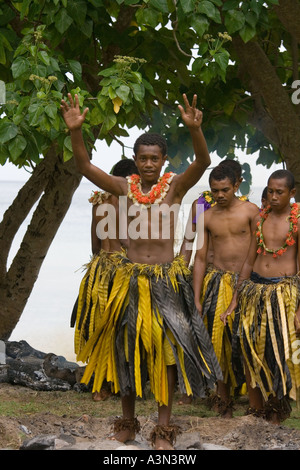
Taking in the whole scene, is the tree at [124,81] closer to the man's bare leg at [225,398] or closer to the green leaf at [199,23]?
the green leaf at [199,23]

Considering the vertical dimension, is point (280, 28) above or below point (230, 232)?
above

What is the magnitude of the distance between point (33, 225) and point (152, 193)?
3.10 metres

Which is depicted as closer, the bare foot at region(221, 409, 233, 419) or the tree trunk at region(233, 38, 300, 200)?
the bare foot at region(221, 409, 233, 419)

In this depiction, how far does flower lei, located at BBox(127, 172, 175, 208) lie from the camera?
4098mm

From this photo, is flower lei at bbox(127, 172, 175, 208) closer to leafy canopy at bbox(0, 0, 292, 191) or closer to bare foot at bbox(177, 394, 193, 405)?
leafy canopy at bbox(0, 0, 292, 191)

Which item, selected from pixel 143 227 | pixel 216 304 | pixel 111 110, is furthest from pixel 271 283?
pixel 111 110

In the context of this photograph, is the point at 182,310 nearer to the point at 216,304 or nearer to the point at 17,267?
the point at 216,304

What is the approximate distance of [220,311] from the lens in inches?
191

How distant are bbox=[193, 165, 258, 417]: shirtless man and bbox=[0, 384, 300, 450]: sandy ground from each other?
38 centimetres

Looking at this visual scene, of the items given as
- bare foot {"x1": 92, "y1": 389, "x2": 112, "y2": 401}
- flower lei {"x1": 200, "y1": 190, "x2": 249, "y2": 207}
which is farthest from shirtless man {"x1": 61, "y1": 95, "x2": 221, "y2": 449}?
bare foot {"x1": 92, "y1": 389, "x2": 112, "y2": 401}

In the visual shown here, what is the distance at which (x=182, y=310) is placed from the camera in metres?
4.02

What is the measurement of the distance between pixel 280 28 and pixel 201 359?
372 centimetres

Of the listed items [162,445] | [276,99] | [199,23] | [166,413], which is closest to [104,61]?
[276,99]

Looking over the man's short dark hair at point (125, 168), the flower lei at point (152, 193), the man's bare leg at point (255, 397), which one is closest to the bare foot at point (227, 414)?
the man's bare leg at point (255, 397)
